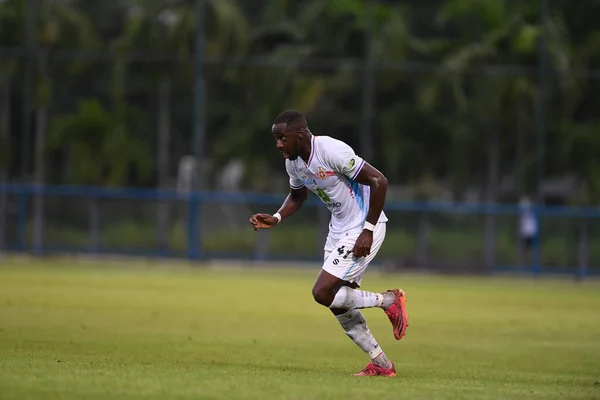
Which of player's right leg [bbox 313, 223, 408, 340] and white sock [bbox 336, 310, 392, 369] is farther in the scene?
white sock [bbox 336, 310, 392, 369]

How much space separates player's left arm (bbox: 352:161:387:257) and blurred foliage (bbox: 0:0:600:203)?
2635 cm

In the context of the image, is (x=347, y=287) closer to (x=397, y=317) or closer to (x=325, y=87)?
(x=397, y=317)

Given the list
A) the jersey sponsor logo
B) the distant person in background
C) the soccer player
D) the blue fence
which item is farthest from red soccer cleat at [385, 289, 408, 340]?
the distant person in background

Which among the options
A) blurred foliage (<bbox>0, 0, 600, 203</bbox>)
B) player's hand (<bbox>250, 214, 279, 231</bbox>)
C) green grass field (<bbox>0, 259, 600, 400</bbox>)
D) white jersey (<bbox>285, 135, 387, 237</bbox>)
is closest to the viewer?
green grass field (<bbox>0, 259, 600, 400</bbox>)

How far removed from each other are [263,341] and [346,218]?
12.5 ft

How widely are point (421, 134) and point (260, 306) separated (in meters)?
20.6

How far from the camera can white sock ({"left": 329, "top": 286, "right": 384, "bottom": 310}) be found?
10.5 meters

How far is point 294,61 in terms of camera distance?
37750 mm

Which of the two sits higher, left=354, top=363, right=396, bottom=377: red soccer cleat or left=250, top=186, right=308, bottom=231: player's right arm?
left=250, top=186, right=308, bottom=231: player's right arm

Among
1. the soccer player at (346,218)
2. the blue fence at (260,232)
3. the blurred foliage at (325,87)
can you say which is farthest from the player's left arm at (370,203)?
the blurred foliage at (325,87)

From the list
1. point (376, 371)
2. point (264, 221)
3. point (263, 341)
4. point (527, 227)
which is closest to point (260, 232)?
point (527, 227)

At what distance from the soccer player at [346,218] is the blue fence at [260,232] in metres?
20.2

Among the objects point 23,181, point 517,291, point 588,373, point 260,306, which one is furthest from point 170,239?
point 588,373

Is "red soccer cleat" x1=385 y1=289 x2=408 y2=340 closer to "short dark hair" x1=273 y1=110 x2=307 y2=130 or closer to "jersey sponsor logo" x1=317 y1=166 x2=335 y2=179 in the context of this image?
"jersey sponsor logo" x1=317 y1=166 x2=335 y2=179
